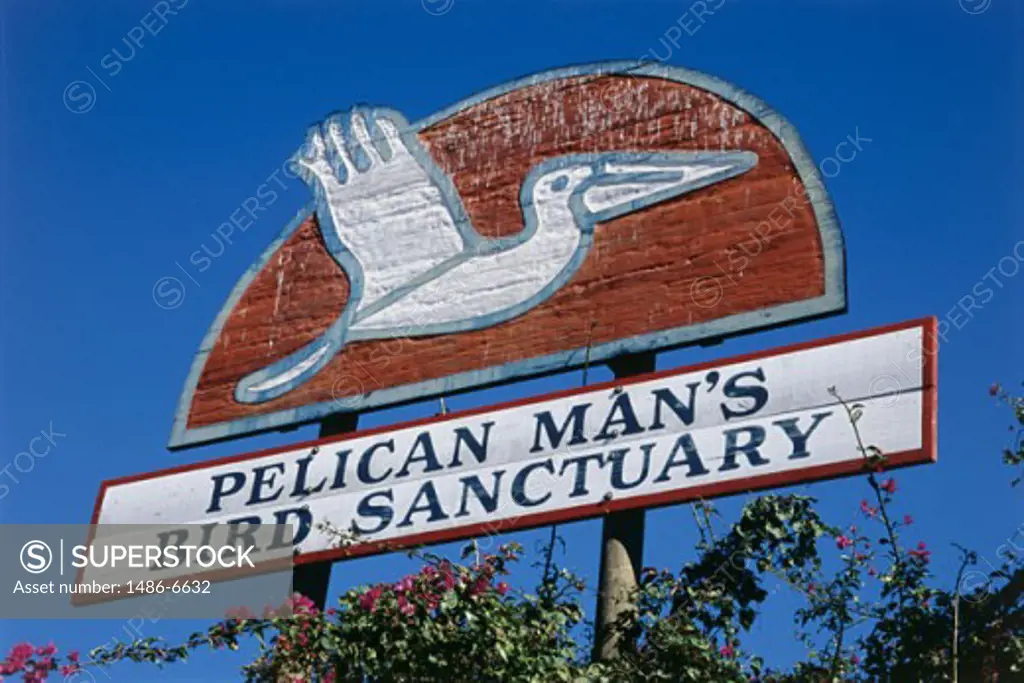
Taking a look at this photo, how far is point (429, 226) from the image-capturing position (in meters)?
11.2

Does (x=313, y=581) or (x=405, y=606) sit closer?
(x=405, y=606)

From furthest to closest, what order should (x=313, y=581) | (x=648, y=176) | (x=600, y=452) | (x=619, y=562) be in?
(x=648, y=176) → (x=313, y=581) → (x=600, y=452) → (x=619, y=562)

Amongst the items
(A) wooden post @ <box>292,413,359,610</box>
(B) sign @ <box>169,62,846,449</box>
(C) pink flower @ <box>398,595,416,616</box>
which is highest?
(B) sign @ <box>169,62,846,449</box>

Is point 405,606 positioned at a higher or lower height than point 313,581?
lower

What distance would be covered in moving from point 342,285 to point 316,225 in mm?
612

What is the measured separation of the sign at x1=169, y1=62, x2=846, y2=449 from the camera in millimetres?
9891

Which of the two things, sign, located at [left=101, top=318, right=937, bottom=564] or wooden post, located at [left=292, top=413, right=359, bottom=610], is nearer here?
sign, located at [left=101, top=318, right=937, bottom=564]

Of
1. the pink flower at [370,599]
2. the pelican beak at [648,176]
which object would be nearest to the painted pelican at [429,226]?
the pelican beak at [648,176]

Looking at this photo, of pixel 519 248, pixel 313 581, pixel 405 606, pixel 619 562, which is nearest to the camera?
pixel 405 606

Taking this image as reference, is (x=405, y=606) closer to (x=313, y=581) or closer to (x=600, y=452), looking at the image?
(x=600, y=452)

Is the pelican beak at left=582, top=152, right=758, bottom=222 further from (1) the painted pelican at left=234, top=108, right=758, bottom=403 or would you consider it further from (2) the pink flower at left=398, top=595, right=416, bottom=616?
(2) the pink flower at left=398, top=595, right=416, bottom=616

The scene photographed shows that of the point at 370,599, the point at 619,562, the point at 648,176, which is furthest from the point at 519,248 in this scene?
the point at 370,599

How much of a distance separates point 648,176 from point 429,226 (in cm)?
154

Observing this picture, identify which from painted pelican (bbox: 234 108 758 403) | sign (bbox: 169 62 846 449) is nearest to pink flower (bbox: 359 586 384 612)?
sign (bbox: 169 62 846 449)
